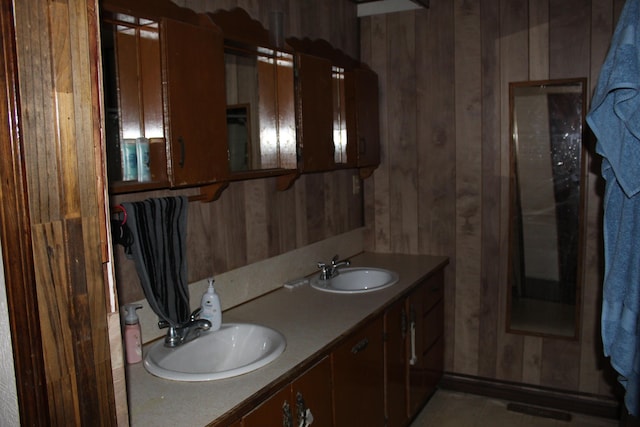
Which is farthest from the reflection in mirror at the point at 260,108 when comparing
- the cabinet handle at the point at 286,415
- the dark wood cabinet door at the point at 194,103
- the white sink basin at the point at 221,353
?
the cabinet handle at the point at 286,415

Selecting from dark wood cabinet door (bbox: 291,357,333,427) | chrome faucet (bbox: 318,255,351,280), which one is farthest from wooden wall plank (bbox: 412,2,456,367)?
dark wood cabinet door (bbox: 291,357,333,427)

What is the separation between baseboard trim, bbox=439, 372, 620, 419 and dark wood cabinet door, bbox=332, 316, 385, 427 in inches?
42.2

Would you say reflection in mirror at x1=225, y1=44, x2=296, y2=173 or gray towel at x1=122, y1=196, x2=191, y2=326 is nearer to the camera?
gray towel at x1=122, y1=196, x2=191, y2=326

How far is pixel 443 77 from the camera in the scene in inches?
129

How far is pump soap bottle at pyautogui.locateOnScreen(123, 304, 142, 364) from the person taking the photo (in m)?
1.76

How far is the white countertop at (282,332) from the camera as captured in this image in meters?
1.45

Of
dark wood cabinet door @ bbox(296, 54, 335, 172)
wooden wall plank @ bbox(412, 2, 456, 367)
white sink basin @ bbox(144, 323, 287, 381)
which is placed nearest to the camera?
white sink basin @ bbox(144, 323, 287, 381)

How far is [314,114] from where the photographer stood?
2584 mm

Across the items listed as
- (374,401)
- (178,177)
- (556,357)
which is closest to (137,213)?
(178,177)

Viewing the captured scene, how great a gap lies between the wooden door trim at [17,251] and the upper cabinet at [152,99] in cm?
105

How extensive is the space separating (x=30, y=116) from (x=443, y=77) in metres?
2.95

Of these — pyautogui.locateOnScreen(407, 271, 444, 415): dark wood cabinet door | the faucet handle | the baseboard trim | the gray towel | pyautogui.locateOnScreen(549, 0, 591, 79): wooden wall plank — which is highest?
pyautogui.locateOnScreen(549, 0, 591, 79): wooden wall plank

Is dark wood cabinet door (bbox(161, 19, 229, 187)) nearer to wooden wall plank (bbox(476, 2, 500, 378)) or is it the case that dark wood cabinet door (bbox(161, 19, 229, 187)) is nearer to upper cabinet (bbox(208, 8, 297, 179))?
upper cabinet (bbox(208, 8, 297, 179))

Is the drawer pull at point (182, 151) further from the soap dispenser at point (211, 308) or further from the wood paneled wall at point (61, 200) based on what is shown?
the wood paneled wall at point (61, 200)
